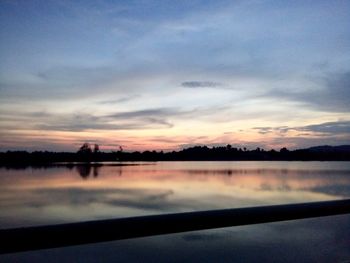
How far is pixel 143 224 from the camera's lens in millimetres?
1077

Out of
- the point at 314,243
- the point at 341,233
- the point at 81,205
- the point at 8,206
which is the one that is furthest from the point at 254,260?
the point at 8,206

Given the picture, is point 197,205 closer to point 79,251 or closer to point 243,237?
point 243,237

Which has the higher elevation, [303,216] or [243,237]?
[303,216]

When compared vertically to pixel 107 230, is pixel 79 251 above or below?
below

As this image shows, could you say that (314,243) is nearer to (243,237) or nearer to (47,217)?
(243,237)

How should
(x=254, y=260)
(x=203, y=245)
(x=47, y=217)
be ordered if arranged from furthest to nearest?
(x=47, y=217) < (x=203, y=245) < (x=254, y=260)

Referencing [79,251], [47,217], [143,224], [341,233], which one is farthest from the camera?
[47,217]

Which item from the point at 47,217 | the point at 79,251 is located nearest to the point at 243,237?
the point at 79,251

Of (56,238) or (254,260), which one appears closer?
(56,238)

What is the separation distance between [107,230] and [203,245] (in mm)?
8306

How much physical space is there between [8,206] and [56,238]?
710 inches

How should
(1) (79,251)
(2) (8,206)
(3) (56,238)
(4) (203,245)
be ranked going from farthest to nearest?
(2) (8,206)
(4) (203,245)
(1) (79,251)
(3) (56,238)

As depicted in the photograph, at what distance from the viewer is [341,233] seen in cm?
1013

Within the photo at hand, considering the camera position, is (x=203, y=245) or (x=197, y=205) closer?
(x=203, y=245)
